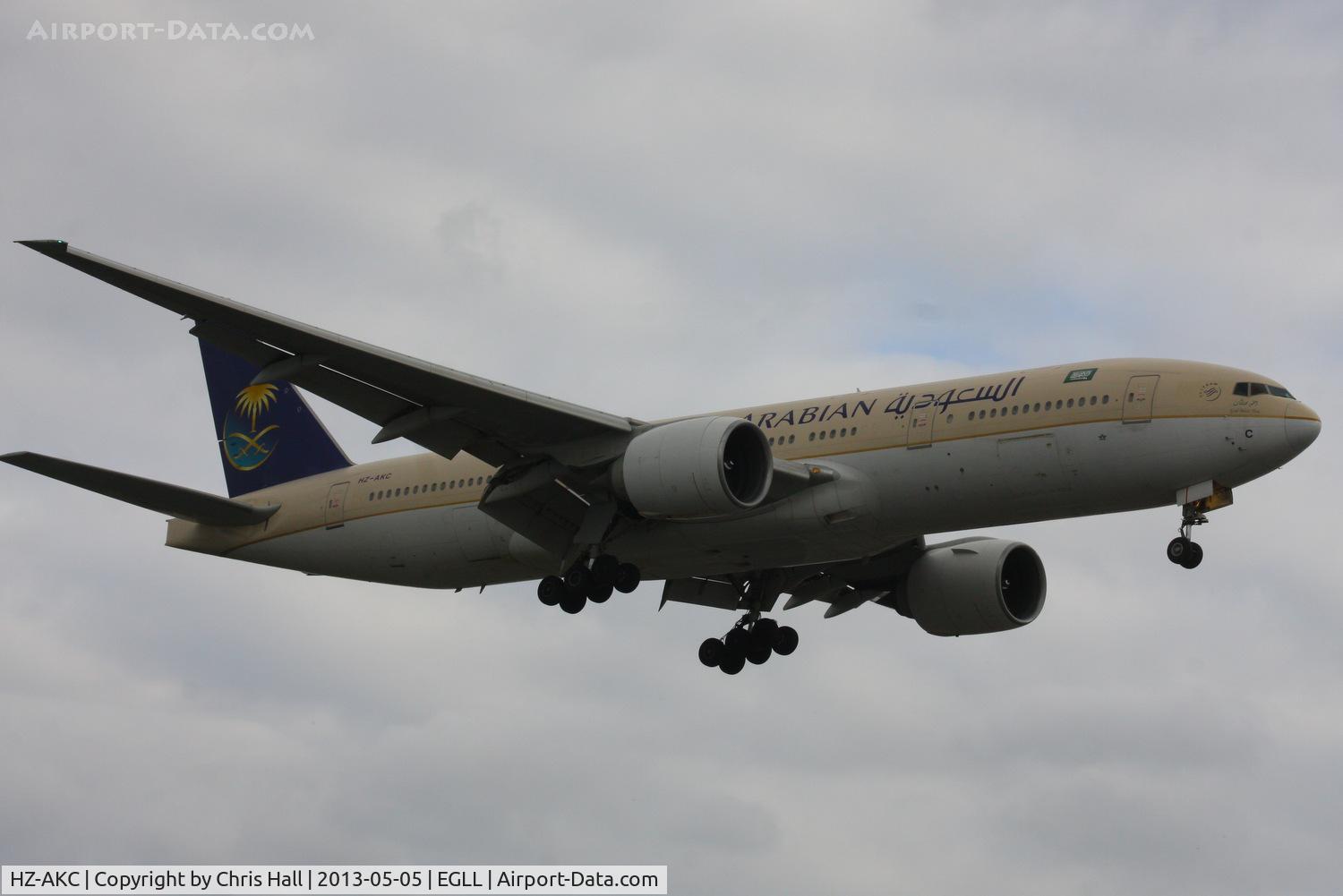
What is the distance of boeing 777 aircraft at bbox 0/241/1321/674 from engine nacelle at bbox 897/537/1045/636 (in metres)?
0.05

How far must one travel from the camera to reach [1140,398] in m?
29.2

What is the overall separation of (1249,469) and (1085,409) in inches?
114

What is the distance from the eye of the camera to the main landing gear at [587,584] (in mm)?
32469

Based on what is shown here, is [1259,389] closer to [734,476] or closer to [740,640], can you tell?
[734,476]

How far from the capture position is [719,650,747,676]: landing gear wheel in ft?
125

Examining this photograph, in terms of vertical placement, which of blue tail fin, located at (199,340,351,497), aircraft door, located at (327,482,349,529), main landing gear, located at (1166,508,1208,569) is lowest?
main landing gear, located at (1166,508,1208,569)

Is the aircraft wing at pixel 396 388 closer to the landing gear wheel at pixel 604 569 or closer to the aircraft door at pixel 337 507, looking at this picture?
the landing gear wheel at pixel 604 569

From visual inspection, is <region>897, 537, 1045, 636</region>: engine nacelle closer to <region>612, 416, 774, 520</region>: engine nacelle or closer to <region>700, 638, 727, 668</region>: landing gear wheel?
<region>700, 638, 727, 668</region>: landing gear wheel

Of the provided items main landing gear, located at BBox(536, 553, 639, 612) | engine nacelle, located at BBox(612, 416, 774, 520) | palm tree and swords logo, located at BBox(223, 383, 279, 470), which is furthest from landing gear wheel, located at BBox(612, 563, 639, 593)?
palm tree and swords logo, located at BBox(223, 383, 279, 470)

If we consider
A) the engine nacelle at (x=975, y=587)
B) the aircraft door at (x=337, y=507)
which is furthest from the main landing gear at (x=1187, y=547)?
the aircraft door at (x=337, y=507)

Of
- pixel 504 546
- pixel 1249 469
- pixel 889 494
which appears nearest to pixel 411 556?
pixel 504 546

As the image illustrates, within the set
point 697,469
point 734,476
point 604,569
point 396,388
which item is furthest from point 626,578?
point 396,388

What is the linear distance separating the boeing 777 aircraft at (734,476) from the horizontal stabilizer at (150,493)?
0.05 m

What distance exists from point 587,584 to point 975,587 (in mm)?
8956
